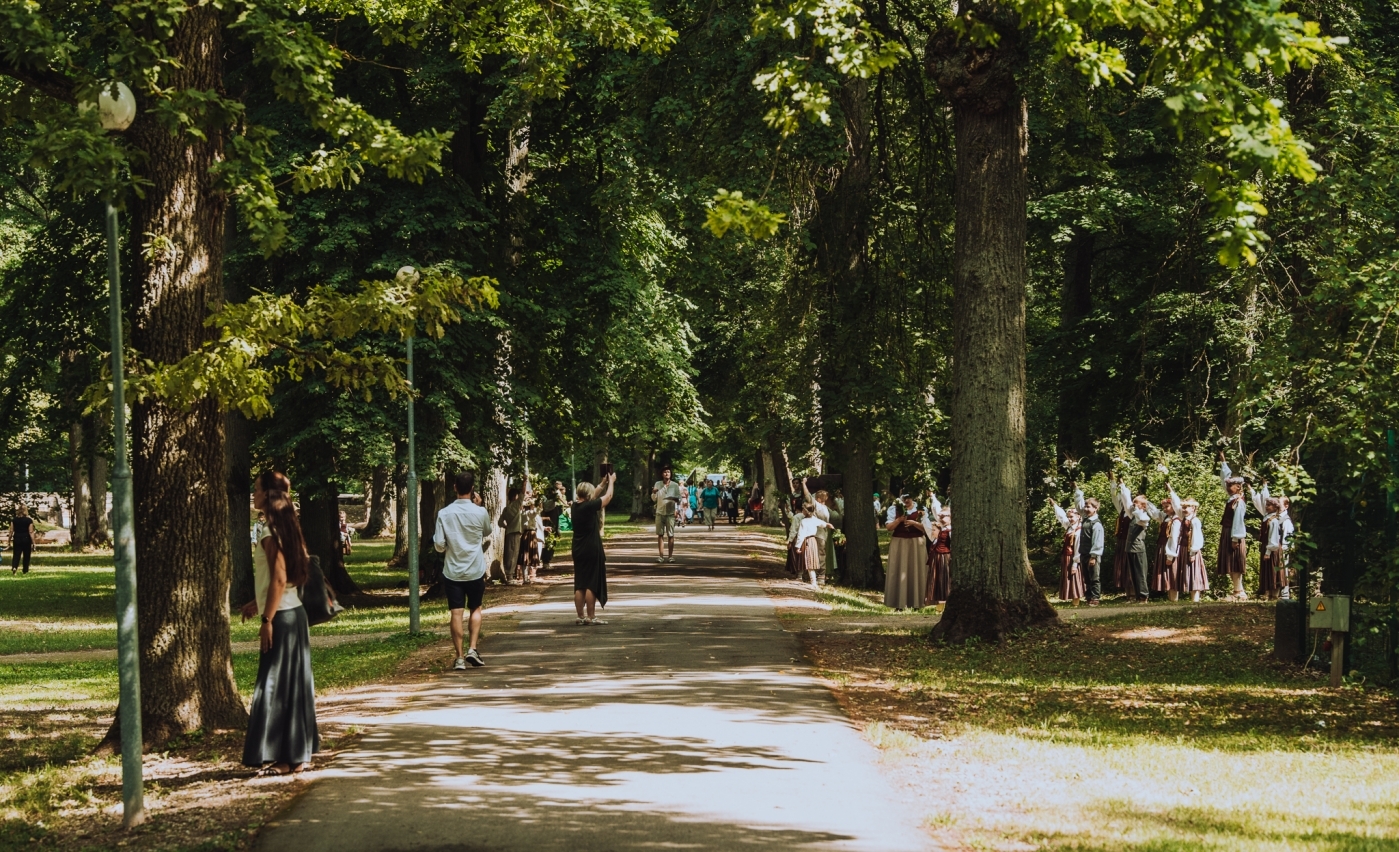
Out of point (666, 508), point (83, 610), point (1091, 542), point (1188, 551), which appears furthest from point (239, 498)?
point (1188, 551)

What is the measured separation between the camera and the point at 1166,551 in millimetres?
23688

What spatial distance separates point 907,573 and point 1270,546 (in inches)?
218

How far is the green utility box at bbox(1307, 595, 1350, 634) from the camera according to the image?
1225 centimetres

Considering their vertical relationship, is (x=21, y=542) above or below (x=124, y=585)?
below

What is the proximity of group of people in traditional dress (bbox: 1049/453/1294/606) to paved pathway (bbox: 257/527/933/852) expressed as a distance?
951 centimetres

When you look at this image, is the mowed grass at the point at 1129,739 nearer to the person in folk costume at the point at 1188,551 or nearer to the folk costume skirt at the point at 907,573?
the person in folk costume at the point at 1188,551

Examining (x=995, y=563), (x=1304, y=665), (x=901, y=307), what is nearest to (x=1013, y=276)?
(x=995, y=563)

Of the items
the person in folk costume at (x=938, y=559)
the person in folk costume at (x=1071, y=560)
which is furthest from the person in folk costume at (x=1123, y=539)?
the person in folk costume at (x=938, y=559)

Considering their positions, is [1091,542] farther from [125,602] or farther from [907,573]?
[125,602]

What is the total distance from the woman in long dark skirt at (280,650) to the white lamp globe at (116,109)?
2271 millimetres

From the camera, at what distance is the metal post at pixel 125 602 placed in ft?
25.5

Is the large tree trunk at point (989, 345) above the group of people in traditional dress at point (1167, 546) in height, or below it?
above

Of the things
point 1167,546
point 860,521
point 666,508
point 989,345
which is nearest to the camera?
point 989,345

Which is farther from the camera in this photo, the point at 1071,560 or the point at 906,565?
the point at 1071,560
